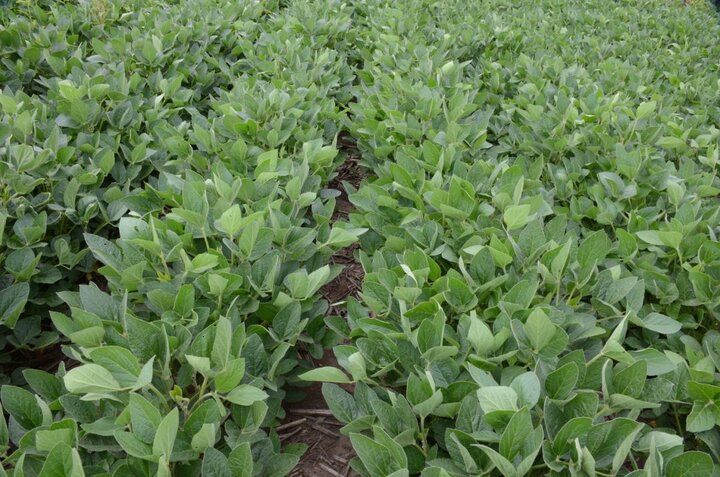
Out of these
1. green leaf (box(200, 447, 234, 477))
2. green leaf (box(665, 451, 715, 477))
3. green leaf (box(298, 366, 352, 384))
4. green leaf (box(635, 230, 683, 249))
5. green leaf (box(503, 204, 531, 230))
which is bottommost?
green leaf (box(298, 366, 352, 384))

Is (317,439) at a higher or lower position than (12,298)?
lower

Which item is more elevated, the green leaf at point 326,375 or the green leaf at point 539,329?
the green leaf at point 539,329

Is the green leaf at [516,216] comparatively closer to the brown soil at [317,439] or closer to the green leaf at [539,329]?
the green leaf at [539,329]

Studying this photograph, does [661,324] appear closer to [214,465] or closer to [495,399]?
[495,399]

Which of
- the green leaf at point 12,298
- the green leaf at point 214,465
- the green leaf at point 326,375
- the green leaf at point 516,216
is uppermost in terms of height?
the green leaf at point 516,216

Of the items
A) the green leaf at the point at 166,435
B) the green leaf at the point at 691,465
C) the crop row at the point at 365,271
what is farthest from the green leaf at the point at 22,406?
the green leaf at the point at 691,465

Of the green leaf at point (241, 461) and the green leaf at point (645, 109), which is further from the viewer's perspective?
the green leaf at point (645, 109)

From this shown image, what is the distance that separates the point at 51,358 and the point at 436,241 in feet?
5.60

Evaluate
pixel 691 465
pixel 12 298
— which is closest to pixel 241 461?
pixel 691 465

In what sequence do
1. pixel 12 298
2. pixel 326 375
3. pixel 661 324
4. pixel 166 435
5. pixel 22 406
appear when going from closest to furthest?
pixel 166 435 < pixel 22 406 < pixel 326 375 < pixel 661 324 < pixel 12 298

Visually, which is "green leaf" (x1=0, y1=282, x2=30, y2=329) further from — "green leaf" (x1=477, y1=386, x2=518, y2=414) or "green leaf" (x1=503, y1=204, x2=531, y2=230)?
"green leaf" (x1=503, y1=204, x2=531, y2=230)

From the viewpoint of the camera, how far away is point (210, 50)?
163 inches

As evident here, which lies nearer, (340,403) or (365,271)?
(340,403)

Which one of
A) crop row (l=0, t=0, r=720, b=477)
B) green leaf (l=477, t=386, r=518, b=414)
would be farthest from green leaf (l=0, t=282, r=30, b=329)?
green leaf (l=477, t=386, r=518, b=414)
